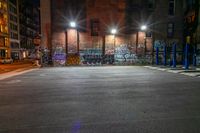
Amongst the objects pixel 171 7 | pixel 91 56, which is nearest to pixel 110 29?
pixel 91 56

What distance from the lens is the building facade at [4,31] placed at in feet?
187

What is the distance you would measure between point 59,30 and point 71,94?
19.4 m

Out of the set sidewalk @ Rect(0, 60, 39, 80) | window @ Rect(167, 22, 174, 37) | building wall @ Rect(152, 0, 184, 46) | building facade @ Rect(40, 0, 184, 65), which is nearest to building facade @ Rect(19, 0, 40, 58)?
sidewalk @ Rect(0, 60, 39, 80)

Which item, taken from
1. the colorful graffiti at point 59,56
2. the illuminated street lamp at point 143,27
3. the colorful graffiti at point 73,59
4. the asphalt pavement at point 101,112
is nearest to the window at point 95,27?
the colorful graffiti at point 73,59

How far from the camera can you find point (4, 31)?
58.5m

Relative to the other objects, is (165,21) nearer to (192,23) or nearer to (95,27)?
(192,23)

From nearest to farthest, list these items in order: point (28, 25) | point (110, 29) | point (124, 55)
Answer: point (110, 29) < point (124, 55) < point (28, 25)

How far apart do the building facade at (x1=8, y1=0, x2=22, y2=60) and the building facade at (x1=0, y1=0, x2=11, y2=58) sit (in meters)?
3.02

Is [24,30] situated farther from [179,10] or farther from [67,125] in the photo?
[67,125]

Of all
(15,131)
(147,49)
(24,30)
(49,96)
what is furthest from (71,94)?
(24,30)

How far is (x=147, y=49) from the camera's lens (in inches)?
1164

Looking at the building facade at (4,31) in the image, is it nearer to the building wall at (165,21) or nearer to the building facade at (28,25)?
the building facade at (28,25)

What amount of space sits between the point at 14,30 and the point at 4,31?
9.65 metres

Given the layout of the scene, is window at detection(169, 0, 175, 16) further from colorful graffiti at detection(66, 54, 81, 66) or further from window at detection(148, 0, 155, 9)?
colorful graffiti at detection(66, 54, 81, 66)
